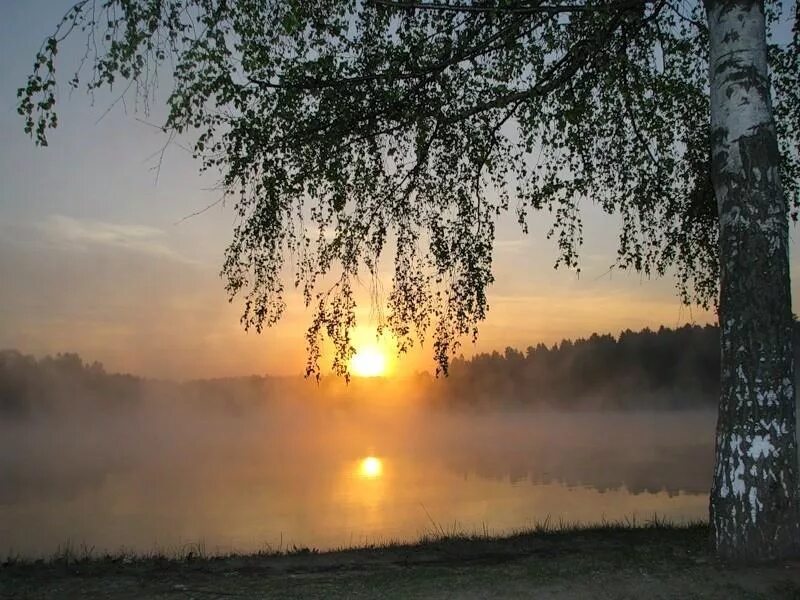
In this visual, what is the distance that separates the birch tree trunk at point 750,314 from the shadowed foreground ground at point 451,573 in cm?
49

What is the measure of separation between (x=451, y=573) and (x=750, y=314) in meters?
4.20

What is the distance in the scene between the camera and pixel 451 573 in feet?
24.4

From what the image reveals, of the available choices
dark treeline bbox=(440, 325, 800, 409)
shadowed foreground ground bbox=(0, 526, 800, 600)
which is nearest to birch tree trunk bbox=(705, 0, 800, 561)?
shadowed foreground ground bbox=(0, 526, 800, 600)

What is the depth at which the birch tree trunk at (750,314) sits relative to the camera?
23.0 ft

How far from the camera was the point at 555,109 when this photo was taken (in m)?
11.1

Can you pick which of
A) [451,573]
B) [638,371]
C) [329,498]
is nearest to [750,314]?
[451,573]

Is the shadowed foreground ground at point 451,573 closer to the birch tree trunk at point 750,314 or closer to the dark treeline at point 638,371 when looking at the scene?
the birch tree trunk at point 750,314

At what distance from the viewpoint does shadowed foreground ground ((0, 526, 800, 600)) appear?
21.6 ft

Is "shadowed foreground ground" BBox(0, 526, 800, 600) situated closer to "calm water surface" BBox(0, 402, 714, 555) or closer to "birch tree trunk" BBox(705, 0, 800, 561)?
"birch tree trunk" BBox(705, 0, 800, 561)

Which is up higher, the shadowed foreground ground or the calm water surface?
the shadowed foreground ground

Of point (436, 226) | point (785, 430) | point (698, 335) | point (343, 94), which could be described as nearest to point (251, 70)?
point (343, 94)

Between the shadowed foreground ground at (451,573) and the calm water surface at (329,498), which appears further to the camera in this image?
the calm water surface at (329,498)

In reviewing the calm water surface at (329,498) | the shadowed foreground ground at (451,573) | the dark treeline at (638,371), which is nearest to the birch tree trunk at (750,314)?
the shadowed foreground ground at (451,573)

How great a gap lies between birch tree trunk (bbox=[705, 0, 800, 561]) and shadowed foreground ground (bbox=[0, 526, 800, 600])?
491 mm
